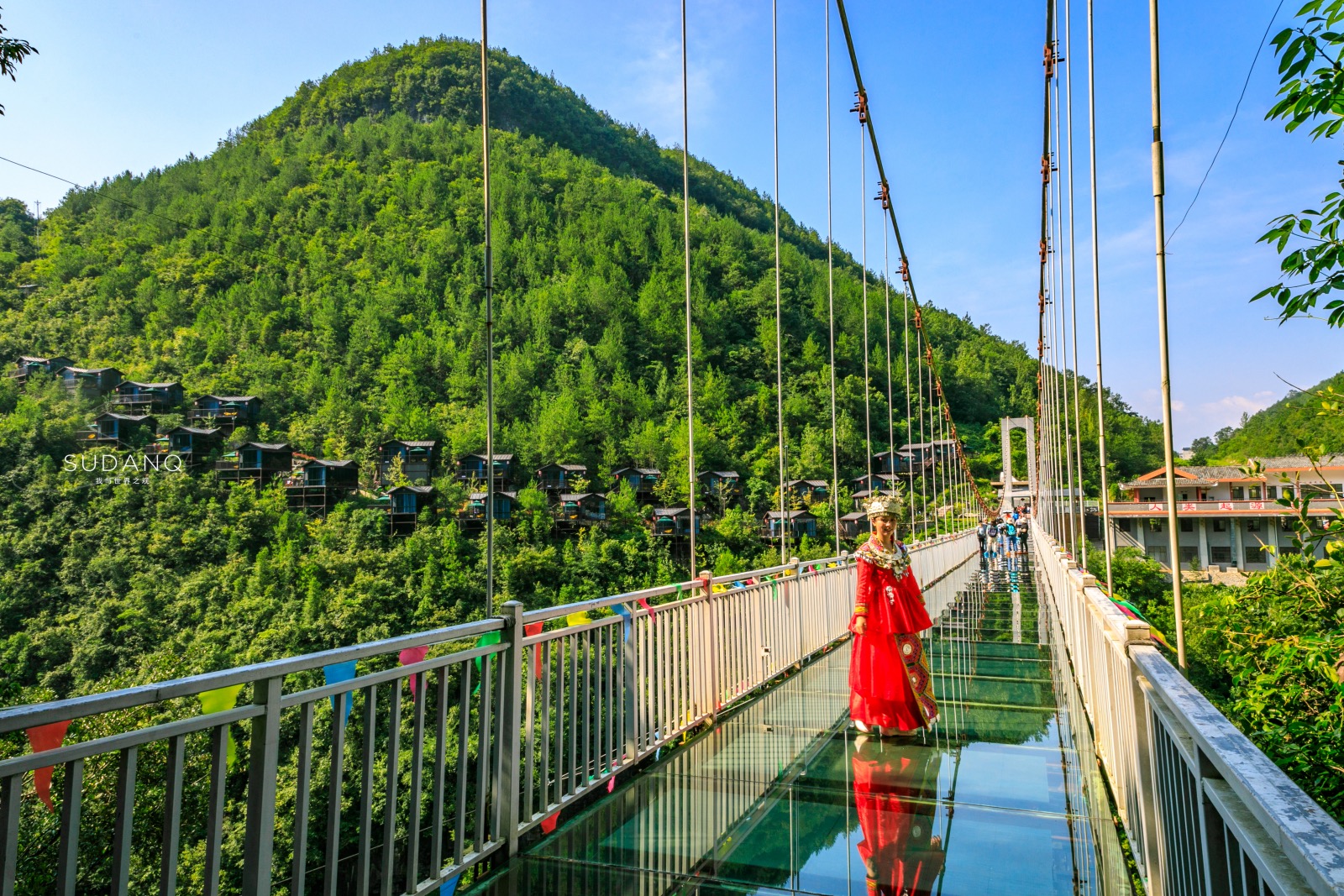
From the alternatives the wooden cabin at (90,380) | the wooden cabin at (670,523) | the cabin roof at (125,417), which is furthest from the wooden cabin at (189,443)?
the wooden cabin at (670,523)

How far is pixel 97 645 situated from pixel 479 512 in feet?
78.5

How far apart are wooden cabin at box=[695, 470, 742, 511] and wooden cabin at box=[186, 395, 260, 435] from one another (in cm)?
3419

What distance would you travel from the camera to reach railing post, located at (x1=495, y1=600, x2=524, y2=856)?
2.46 metres

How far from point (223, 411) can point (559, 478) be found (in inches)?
979

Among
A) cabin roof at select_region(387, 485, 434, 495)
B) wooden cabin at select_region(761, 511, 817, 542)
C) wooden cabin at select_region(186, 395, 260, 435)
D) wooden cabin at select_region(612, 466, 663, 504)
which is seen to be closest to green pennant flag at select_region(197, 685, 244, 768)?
wooden cabin at select_region(761, 511, 817, 542)

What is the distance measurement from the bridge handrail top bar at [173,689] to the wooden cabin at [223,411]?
2611 inches

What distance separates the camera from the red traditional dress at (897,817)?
7.61 feet

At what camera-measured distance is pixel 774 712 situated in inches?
173

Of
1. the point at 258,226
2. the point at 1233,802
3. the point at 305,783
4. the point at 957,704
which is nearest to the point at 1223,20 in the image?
the point at 957,704

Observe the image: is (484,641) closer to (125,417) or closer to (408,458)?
(408,458)

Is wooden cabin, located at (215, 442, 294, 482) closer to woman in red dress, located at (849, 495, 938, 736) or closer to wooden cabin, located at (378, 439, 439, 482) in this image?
wooden cabin, located at (378, 439, 439, 482)

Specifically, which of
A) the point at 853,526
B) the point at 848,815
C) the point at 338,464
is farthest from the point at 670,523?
the point at 848,815

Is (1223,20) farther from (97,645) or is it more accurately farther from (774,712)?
(97,645)

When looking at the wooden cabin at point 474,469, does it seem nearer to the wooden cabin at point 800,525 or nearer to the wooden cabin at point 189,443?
the wooden cabin at point 189,443
